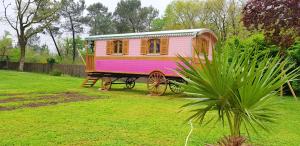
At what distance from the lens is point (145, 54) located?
15406 millimetres

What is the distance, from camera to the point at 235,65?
3.18 m

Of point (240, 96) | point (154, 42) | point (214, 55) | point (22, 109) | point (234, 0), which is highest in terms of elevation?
point (234, 0)

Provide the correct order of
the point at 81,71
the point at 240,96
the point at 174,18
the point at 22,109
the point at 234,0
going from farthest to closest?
the point at 174,18
the point at 234,0
the point at 81,71
the point at 22,109
the point at 240,96

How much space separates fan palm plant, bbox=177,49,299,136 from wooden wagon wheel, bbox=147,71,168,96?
1145 cm

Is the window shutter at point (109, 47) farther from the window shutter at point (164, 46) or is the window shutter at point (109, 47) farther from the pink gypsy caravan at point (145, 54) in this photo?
the window shutter at point (164, 46)

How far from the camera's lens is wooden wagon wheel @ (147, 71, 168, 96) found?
14837 mm

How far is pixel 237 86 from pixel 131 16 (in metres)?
42.7

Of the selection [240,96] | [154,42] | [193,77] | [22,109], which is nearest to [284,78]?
[240,96]

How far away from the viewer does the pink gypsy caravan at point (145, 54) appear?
14.2m

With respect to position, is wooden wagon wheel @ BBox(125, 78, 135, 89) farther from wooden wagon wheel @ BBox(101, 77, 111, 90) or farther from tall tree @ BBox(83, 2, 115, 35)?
tall tree @ BBox(83, 2, 115, 35)

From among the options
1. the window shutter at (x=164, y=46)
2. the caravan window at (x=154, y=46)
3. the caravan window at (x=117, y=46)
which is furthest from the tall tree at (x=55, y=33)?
the window shutter at (x=164, y=46)

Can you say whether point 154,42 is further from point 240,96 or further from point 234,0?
point 234,0

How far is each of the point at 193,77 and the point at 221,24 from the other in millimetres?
33137

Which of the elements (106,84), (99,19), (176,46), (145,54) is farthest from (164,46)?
(99,19)
